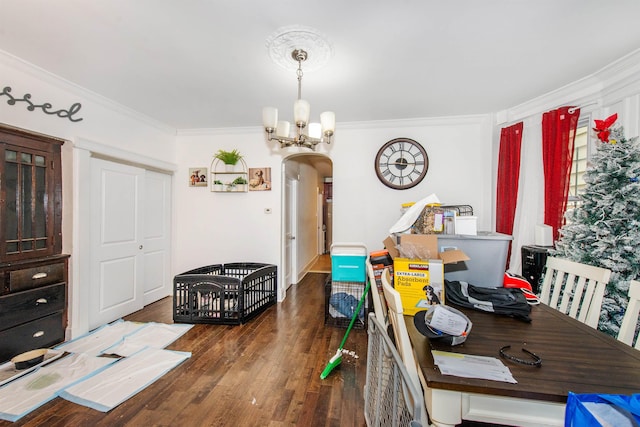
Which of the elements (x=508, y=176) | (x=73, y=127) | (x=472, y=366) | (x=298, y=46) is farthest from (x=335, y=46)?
(x=73, y=127)

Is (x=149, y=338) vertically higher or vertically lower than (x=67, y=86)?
lower

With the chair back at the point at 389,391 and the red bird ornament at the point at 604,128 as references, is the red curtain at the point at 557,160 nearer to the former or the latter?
the red bird ornament at the point at 604,128

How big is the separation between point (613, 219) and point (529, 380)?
1.79 meters

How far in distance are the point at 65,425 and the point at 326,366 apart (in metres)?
1.72

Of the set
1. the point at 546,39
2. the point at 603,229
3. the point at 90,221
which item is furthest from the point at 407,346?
the point at 90,221

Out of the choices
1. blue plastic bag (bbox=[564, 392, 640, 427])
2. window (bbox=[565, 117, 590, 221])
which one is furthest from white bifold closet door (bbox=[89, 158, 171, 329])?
window (bbox=[565, 117, 590, 221])

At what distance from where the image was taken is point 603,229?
1.86 m

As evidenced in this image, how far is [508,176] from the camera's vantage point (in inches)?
123

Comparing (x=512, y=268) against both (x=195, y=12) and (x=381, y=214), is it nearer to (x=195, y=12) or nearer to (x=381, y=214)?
(x=381, y=214)

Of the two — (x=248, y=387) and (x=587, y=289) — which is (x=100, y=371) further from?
(x=587, y=289)

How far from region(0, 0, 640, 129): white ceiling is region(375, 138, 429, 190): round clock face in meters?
0.65

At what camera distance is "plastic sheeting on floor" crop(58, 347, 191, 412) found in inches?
70.4

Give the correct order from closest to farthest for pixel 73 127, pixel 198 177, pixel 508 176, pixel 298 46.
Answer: pixel 298 46
pixel 73 127
pixel 508 176
pixel 198 177

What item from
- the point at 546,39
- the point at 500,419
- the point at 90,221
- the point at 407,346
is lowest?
the point at 500,419
